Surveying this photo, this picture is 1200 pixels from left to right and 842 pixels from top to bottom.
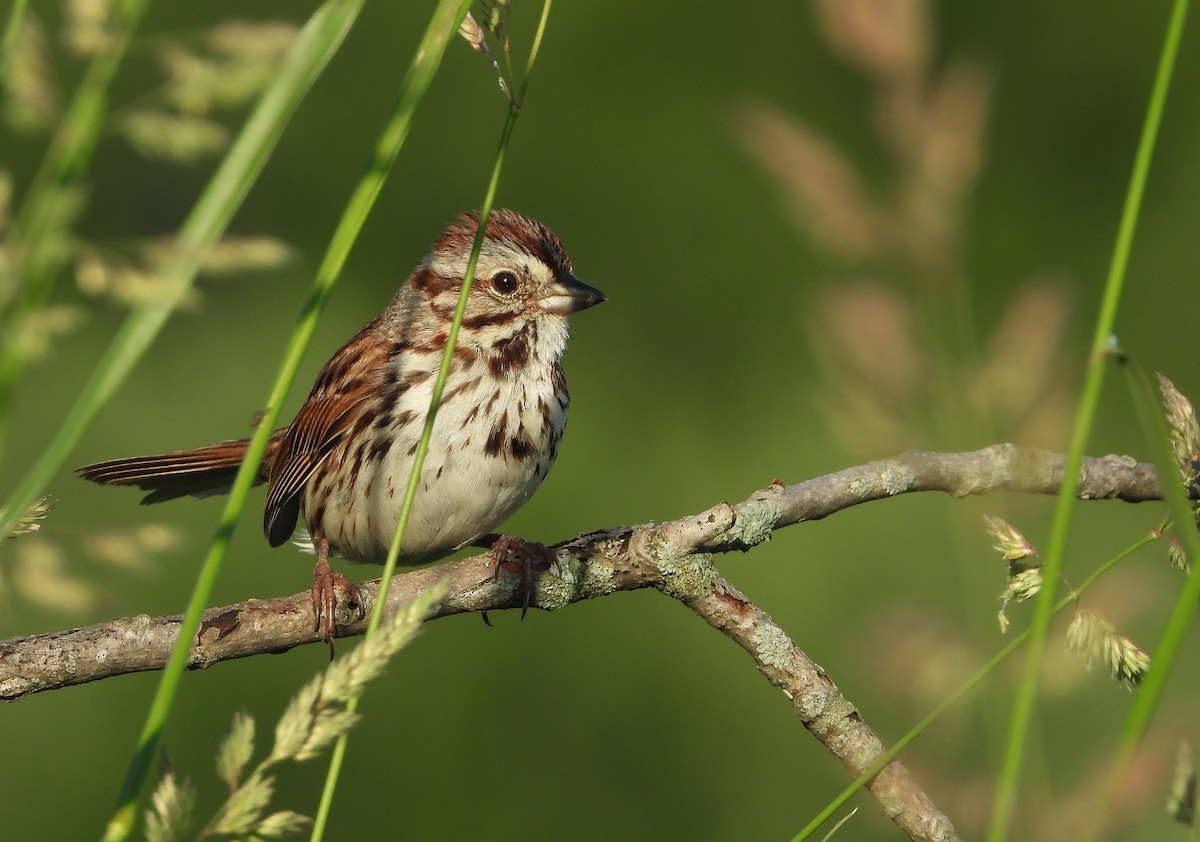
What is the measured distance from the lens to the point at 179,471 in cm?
357

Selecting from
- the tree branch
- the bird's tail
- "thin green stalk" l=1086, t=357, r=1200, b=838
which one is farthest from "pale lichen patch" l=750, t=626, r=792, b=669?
the bird's tail

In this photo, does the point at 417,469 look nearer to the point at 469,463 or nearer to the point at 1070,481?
the point at 1070,481

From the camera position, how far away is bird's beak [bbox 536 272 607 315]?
303 centimetres

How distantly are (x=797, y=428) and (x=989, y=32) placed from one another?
1.73m

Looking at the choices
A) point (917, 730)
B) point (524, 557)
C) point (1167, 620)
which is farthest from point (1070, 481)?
point (524, 557)

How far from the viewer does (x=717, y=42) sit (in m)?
4.98

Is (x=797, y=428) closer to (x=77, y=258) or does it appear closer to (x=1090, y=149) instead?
(x=1090, y=149)

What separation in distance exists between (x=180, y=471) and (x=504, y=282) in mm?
1107

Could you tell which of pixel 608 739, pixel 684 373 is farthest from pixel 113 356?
pixel 684 373

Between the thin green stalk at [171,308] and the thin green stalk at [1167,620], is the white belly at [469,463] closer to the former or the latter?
the thin green stalk at [171,308]

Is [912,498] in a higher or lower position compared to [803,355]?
lower

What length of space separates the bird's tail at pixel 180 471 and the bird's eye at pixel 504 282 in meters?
0.89

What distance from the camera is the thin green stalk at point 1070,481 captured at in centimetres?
95

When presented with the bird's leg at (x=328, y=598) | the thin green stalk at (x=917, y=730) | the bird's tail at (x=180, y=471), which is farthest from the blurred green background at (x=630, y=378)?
the thin green stalk at (x=917, y=730)
